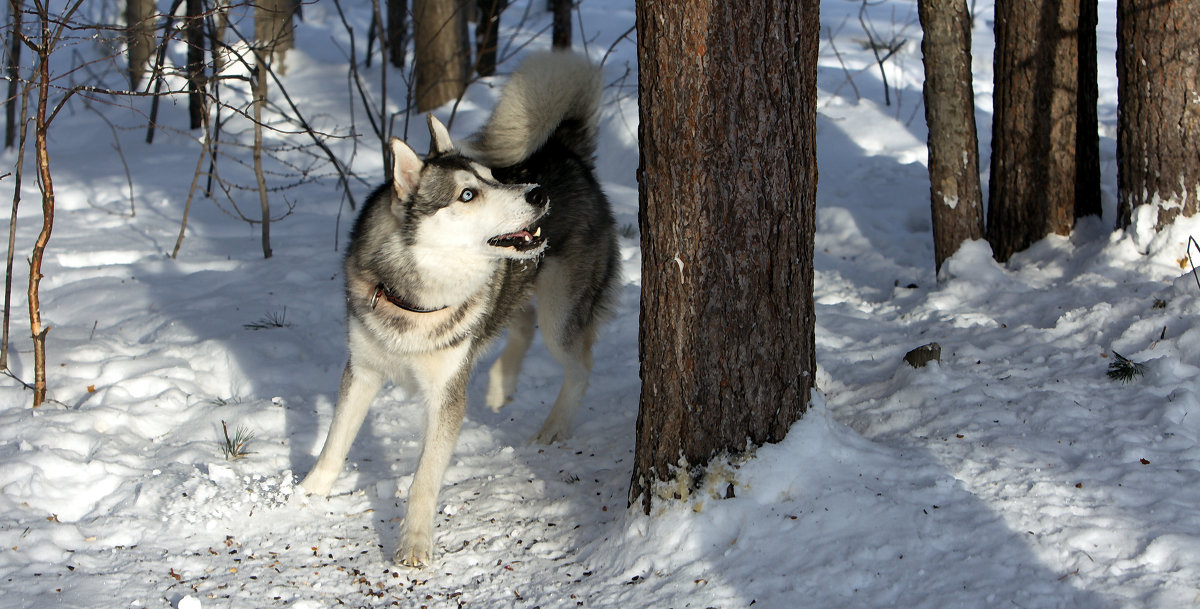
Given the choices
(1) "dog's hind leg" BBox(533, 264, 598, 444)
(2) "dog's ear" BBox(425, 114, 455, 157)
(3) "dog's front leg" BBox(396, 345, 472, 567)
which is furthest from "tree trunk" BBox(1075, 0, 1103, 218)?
(3) "dog's front leg" BBox(396, 345, 472, 567)

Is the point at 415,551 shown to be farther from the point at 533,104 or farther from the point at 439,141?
the point at 533,104

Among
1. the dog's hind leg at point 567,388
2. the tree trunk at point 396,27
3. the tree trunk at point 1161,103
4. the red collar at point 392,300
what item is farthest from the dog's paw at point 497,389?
the tree trunk at point 396,27

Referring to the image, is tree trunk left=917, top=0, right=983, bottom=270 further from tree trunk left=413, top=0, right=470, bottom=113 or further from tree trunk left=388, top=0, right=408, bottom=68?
tree trunk left=388, top=0, right=408, bottom=68

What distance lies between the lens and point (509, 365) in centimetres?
505

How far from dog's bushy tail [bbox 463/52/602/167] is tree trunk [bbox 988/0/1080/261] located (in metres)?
2.82

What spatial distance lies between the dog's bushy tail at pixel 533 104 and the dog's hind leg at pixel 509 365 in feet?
3.42

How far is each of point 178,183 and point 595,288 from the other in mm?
5968

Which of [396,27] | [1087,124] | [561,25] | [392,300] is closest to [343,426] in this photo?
[392,300]

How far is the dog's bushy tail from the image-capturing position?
4.19m

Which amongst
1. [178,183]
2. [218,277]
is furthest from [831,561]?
[178,183]

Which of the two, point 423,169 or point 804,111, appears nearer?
point 804,111

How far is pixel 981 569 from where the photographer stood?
2.69 metres

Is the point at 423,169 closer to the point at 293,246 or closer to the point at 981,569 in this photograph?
the point at 981,569

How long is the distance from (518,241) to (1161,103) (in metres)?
3.62
